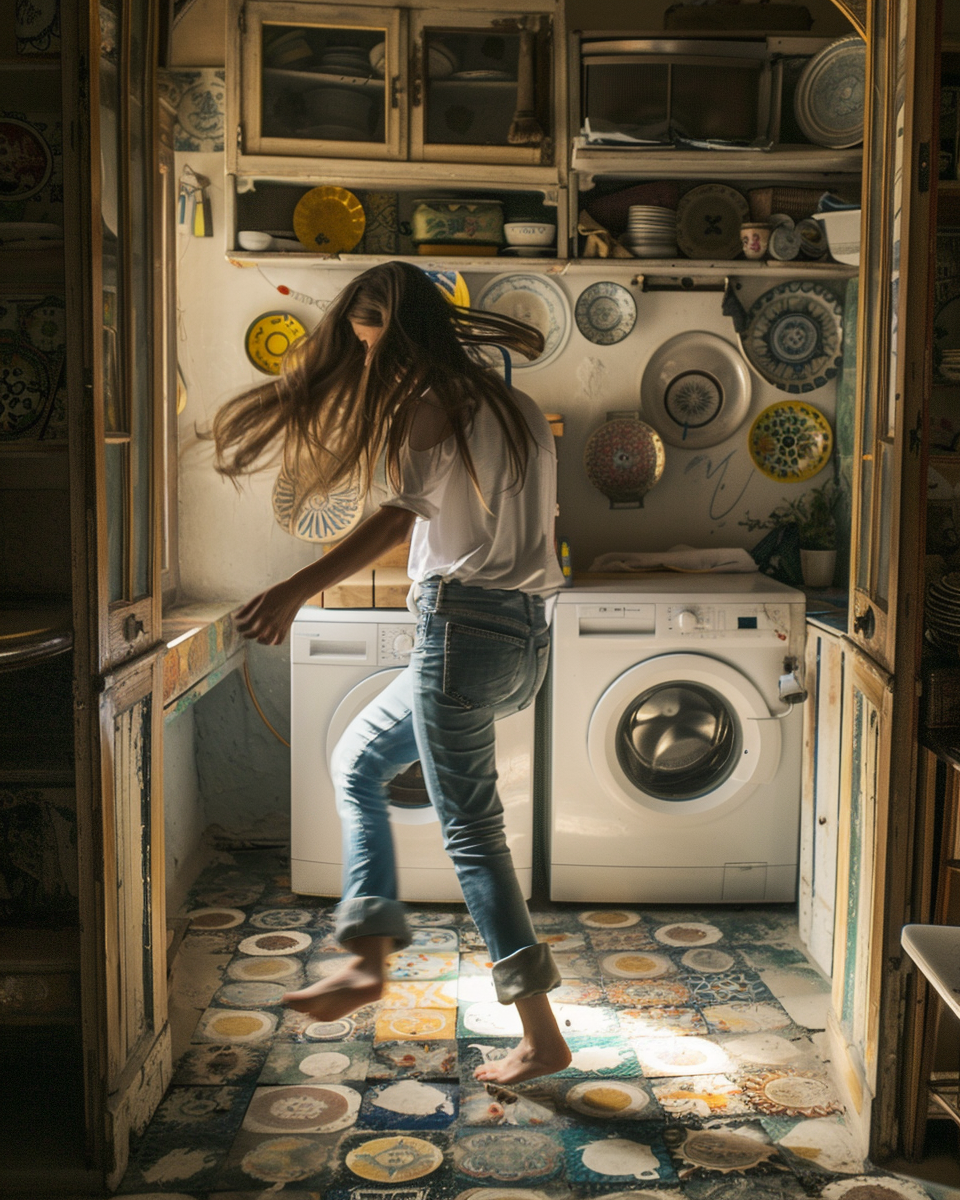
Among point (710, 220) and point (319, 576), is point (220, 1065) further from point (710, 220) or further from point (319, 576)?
point (710, 220)

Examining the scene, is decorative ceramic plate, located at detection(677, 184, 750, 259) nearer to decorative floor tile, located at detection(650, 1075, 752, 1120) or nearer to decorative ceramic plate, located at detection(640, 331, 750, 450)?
decorative ceramic plate, located at detection(640, 331, 750, 450)

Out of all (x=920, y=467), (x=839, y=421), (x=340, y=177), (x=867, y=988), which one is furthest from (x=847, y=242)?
(x=867, y=988)

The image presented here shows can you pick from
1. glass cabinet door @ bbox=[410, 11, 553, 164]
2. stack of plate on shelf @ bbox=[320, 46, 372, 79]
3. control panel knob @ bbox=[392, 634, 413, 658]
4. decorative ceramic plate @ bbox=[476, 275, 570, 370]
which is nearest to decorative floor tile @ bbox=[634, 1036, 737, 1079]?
control panel knob @ bbox=[392, 634, 413, 658]

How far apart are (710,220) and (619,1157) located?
9.05 feet

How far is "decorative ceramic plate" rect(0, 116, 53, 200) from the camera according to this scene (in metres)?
1.95

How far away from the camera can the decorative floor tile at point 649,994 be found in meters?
2.64

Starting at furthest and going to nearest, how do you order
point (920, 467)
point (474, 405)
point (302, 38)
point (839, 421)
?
point (839, 421) < point (302, 38) < point (474, 405) < point (920, 467)

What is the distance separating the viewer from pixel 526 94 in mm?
3252

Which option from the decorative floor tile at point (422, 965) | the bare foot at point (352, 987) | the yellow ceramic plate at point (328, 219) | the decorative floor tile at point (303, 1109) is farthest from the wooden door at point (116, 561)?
the yellow ceramic plate at point (328, 219)

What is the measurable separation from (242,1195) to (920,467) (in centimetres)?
165

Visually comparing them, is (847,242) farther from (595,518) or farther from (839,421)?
(595,518)

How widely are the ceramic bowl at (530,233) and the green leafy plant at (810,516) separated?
1.16 metres

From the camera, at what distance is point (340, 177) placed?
3.26 m

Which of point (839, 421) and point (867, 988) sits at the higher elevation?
point (839, 421)
